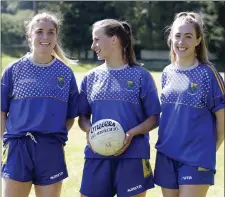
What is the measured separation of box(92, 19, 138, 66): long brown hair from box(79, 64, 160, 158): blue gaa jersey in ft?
0.35

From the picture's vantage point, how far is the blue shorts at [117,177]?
390 cm

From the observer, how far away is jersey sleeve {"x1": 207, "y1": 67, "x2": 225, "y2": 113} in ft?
Result: 12.7

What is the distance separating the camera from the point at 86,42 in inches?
1613

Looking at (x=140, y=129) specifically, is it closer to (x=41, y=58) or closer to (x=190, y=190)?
(x=190, y=190)

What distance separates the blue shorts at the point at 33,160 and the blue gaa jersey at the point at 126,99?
0.29 m

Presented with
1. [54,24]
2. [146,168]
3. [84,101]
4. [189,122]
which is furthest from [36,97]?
[189,122]

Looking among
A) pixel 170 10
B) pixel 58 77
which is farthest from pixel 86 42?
pixel 58 77

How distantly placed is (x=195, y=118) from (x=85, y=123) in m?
0.92

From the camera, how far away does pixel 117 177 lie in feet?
12.8

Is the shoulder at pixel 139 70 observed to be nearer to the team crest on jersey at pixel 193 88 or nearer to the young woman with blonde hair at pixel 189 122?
the young woman with blonde hair at pixel 189 122

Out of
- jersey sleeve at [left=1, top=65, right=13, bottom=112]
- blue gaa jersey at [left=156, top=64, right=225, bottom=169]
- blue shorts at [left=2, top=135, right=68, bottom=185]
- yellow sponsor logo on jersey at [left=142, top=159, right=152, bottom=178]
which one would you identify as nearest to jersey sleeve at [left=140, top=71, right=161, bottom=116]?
blue gaa jersey at [left=156, top=64, right=225, bottom=169]

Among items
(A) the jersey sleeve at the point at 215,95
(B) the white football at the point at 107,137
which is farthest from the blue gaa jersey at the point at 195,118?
(B) the white football at the point at 107,137

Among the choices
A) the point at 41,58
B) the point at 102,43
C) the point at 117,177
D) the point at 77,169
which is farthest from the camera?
the point at 77,169

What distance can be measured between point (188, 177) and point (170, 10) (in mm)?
38867
